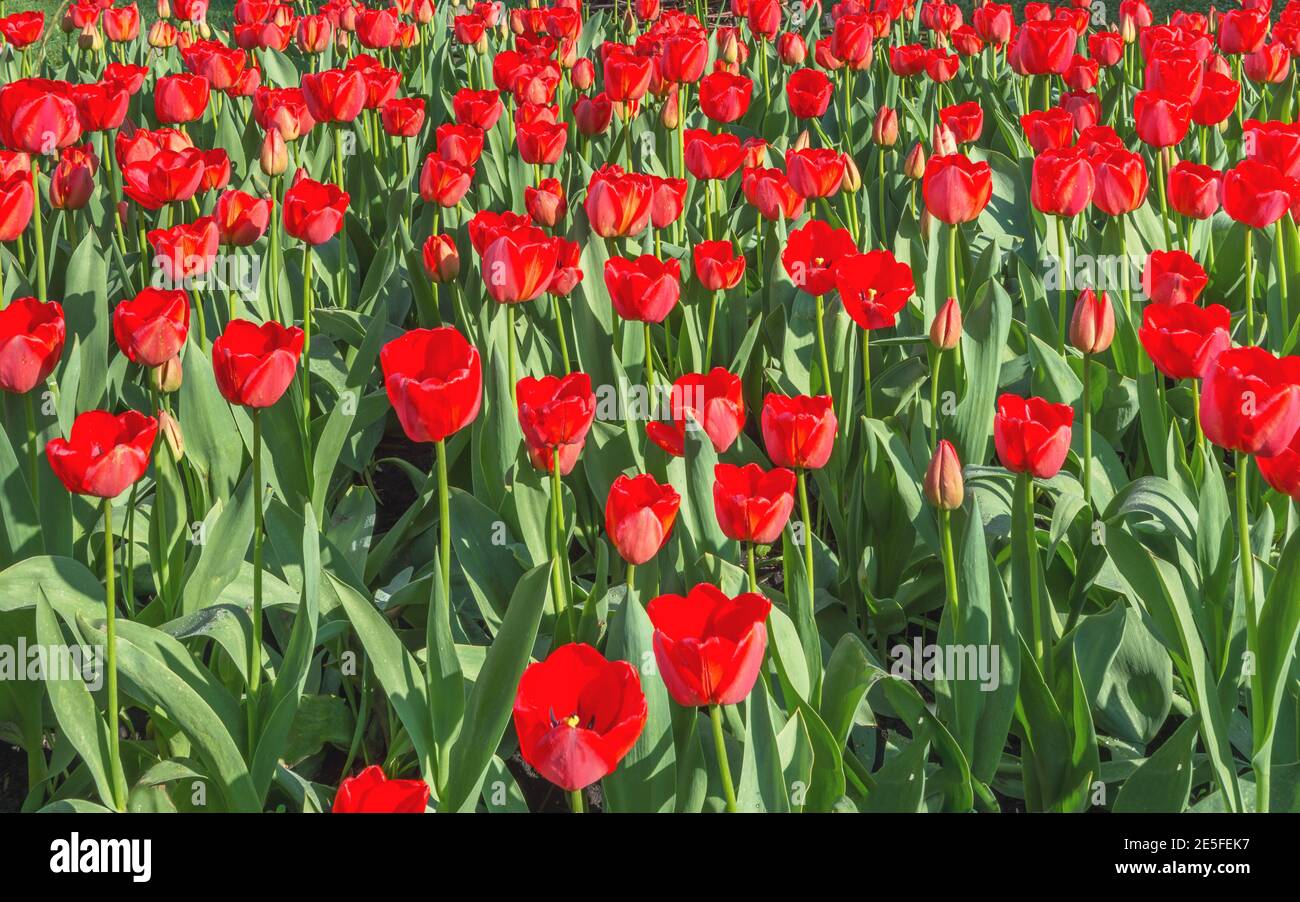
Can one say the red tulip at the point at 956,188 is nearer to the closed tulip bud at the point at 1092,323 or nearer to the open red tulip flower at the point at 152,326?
the closed tulip bud at the point at 1092,323

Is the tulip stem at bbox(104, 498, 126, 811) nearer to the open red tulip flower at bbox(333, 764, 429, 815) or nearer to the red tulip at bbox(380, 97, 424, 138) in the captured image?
the open red tulip flower at bbox(333, 764, 429, 815)

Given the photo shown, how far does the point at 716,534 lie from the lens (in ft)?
6.42

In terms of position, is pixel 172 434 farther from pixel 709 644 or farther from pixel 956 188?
pixel 956 188

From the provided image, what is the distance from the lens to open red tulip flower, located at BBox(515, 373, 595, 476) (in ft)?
5.40

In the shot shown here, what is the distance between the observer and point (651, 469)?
2.17m

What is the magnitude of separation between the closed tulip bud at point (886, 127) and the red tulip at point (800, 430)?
5.96 ft

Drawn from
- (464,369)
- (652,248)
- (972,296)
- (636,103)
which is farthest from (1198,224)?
(464,369)

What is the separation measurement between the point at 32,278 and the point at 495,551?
1491 millimetres

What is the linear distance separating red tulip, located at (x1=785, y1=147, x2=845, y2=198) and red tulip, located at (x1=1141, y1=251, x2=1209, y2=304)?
2.41 ft

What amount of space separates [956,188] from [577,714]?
1.41 metres

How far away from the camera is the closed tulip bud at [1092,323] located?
1.94 m

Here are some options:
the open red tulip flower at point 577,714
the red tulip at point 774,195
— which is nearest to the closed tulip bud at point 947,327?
the red tulip at point 774,195

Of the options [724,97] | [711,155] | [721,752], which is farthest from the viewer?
[724,97]

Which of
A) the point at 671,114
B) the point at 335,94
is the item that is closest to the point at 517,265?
the point at 335,94
